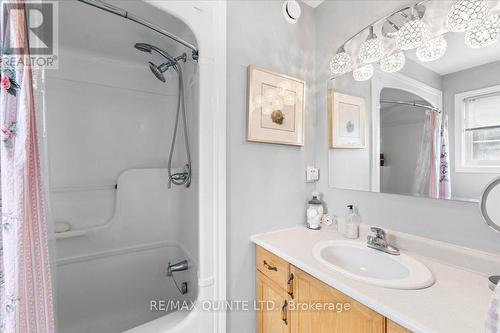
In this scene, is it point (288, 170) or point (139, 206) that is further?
point (139, 206)


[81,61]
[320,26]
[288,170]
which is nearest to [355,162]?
[288,170]

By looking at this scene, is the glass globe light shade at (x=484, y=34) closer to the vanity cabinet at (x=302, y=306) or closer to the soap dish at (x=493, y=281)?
the soap dish at (x=493, y=281)

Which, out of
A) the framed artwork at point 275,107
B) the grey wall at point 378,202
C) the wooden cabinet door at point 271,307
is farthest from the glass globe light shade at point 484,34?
the wooden cabinet door at point 271,307

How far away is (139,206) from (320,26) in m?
2.07

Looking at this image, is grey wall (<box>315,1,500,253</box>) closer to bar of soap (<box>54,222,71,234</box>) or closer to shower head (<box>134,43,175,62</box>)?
shower head (<box>134,43,175,62</box>)

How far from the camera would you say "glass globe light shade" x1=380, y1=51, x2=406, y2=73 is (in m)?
1.15

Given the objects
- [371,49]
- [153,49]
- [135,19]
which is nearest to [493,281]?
[371,49]

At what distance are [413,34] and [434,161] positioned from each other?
63 cm

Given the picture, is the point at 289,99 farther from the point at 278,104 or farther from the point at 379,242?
the point at 379,242

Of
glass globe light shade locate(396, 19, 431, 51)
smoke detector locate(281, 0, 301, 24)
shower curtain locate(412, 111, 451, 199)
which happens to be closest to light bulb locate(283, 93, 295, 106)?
smoke detector locate(281, 0, 301, 24)

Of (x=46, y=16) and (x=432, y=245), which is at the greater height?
(x=46, y=16)

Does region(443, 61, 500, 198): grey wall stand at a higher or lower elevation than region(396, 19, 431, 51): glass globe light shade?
lower

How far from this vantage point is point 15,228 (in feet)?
2.32

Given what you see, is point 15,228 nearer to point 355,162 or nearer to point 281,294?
point 281,294
